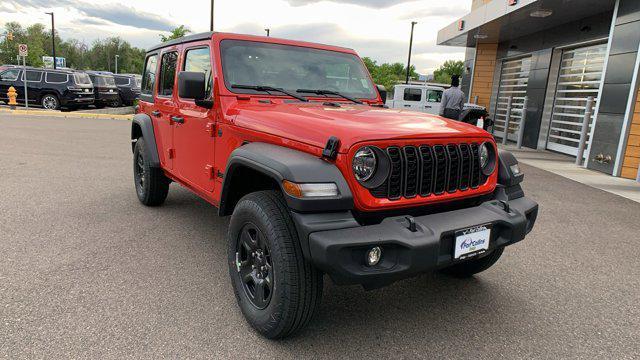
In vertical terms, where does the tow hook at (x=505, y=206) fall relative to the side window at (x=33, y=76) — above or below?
below

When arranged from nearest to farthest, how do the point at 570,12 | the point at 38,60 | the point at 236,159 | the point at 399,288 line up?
the point at 236,159, the point at 399,288, the point at 570,12, the point at 38,60

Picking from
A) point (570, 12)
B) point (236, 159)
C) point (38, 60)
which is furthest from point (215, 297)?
point (38, 60)

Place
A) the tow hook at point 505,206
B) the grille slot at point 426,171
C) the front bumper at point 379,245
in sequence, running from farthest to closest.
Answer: the tow hook at point 505,206 → the grille slot at point 426,171 → the front bumper at point 379,245

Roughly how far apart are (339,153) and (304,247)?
0.51 m

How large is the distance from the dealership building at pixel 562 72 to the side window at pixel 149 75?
8.42 meters

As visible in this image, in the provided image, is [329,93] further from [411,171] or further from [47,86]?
[47,86]

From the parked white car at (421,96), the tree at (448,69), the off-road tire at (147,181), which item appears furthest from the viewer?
the tree at (448,69)

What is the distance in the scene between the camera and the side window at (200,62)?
3525 millimetres

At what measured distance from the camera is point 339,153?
2.30 m

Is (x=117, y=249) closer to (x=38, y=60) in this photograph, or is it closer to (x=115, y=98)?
(x=115, y=98)

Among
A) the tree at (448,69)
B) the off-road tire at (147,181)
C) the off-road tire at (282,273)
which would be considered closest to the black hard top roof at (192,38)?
the off-road tire at (147,181)

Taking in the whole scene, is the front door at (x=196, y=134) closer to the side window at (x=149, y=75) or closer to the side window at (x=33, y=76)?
the side window at (x=149, y=75)

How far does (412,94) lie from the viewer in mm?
17688

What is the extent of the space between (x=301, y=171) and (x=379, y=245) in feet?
1.75
